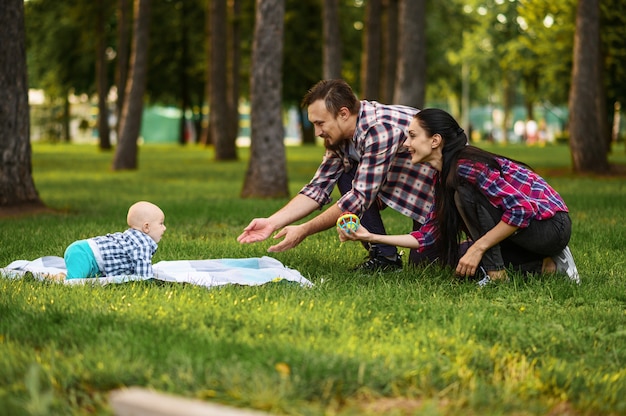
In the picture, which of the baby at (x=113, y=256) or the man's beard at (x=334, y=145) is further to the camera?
the man's beard at (x=334, y=145)

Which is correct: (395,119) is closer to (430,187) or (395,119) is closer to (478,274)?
(430,187)

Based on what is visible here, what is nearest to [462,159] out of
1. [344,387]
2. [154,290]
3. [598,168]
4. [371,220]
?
[371,220]

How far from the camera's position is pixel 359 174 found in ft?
20.9

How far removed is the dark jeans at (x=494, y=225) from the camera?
6.07 meters

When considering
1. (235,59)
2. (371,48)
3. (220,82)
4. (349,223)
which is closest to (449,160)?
(349,223)

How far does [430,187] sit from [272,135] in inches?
316

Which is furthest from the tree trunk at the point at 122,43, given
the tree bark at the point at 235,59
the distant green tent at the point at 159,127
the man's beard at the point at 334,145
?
the distant green tent at the point at 159,127

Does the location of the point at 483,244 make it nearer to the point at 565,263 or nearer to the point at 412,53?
the point at 565,263

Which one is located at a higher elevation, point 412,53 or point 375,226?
point 412,53

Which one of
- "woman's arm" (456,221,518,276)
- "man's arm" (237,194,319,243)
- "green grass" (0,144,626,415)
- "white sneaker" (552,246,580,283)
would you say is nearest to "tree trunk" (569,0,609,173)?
"green grass" (0,144,626,415)

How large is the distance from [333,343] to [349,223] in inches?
62.1

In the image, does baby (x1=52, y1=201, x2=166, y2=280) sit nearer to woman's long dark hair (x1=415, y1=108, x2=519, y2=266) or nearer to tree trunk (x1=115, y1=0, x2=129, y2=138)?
woman's long dark hair (x1=415, y1=108, x2=519, y2=266)

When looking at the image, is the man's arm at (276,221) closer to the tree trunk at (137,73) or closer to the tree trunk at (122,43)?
the tree trunk at (137,73)

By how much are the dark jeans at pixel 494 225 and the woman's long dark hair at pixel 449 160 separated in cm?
10
